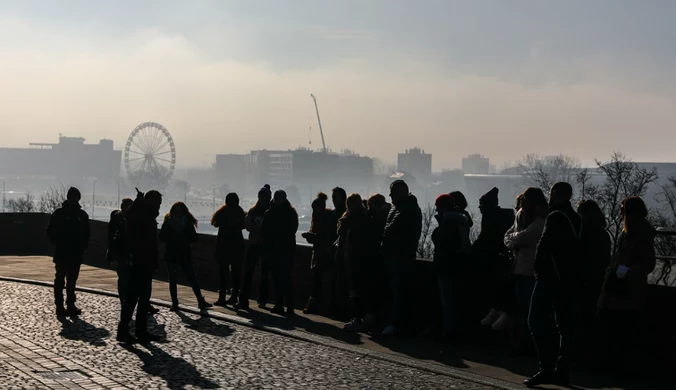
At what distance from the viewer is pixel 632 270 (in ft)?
28.6

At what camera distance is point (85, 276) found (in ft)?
61.7

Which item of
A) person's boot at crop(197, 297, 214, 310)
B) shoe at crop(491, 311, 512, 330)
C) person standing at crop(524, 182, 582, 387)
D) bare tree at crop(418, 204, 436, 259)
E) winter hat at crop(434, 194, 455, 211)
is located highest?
winter hat at crop(434, 194, 455, 211)

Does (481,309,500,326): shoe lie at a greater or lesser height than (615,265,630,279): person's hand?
lesser

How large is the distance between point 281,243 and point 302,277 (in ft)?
5.00

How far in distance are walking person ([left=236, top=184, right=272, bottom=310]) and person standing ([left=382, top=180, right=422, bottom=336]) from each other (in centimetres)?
297

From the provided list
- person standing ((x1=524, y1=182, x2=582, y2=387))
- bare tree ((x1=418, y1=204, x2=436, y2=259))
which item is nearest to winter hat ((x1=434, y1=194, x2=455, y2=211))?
person standing ((x1=524, y1=182, x2=582, y2=387))

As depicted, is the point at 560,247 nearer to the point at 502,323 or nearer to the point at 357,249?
the point at 502,323

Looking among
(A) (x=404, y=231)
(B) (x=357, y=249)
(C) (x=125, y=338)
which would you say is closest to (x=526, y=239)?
(A) (x=404, y=231)

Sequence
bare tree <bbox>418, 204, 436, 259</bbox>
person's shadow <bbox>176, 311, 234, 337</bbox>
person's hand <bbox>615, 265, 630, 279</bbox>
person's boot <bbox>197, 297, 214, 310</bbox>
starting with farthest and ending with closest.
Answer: bare tree <bbox>418, 204, 436, 259</bbox>, person's boot <bbox>197, 297, 214, 310</bbox>, person's shadow <bbox>176, 311, 234, 337</bbox>, person's hand <bbox>615, 265, 630, 279</bbox>

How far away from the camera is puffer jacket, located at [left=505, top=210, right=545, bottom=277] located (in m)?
9.48

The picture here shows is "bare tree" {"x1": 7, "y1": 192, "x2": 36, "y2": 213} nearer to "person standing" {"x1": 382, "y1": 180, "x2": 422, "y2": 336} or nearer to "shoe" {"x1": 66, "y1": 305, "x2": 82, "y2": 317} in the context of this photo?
"shoe" {"x1": 66, "y1": 305, "x2": 82, "y2": 317}

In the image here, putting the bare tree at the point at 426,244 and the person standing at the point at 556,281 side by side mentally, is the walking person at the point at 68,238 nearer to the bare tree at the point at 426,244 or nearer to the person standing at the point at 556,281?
the person standing at the point at 556,281

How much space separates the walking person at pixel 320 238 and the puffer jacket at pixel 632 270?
5.22m

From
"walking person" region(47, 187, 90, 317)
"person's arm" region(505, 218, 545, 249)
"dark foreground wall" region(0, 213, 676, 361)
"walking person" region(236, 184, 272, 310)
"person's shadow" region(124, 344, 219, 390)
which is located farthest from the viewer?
"walking person" region(236, 184, 272, 310)
